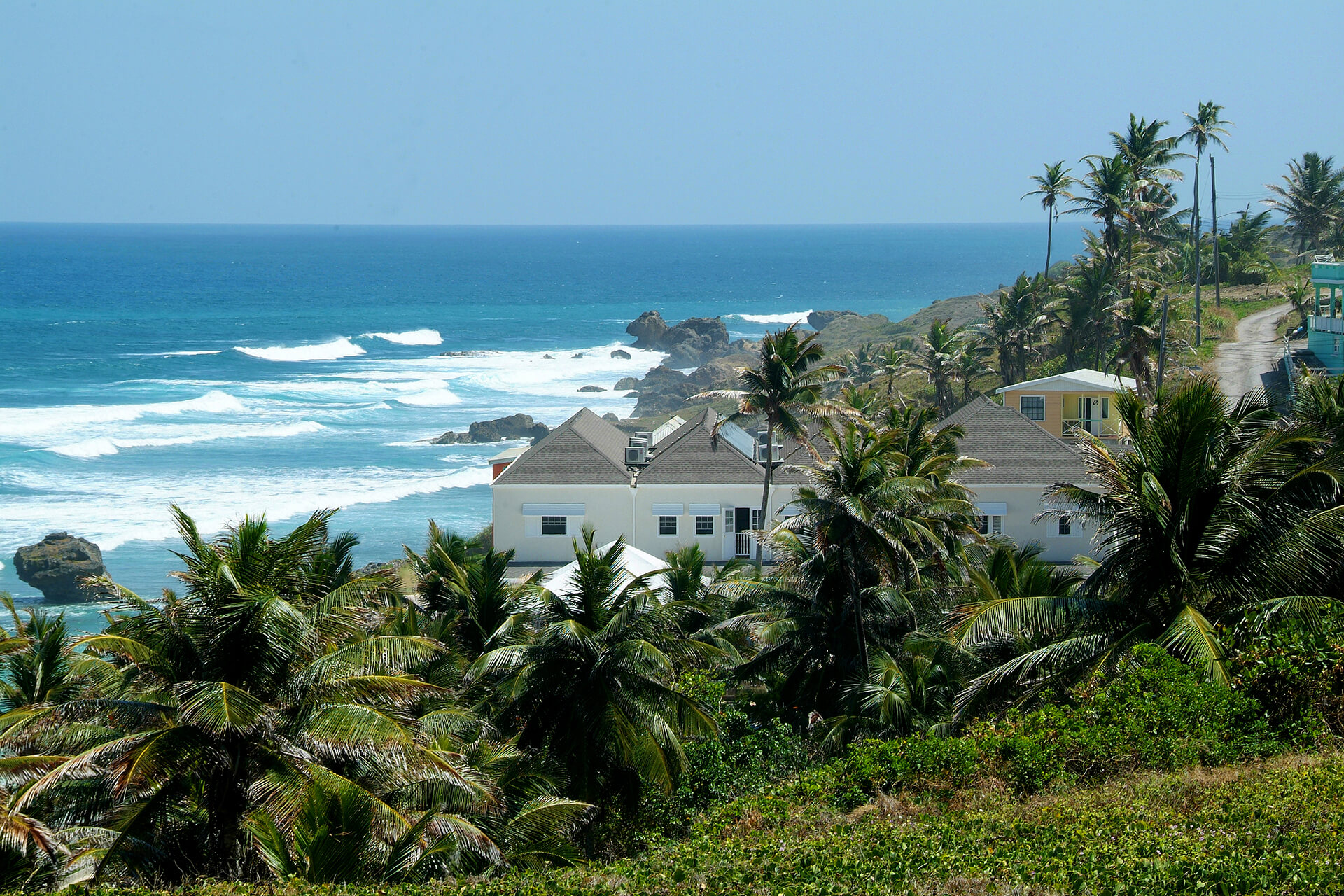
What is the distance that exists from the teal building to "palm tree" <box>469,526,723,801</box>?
108 feet

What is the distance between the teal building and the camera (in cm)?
4184

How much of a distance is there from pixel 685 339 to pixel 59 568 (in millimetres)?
74017

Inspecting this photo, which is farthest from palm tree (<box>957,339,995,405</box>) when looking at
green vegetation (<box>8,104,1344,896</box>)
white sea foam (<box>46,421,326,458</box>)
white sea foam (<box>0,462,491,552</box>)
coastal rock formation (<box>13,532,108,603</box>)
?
white sea foam (<box>46,421,326,458</box>)

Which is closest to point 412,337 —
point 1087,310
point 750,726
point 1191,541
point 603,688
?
point 1087,310

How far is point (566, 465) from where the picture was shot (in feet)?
118

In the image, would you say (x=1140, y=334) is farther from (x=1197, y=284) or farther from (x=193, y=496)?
(x=193, y=496)

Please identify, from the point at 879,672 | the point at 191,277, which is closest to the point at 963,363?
the point at 879,672

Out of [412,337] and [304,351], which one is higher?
[412,337]

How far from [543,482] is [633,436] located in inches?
239

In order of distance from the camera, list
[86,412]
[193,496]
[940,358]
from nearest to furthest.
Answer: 1. [940,358]
2. [193,496]
3. [86,412]

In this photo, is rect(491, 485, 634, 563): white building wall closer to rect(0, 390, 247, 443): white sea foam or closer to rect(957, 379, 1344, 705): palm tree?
rect(957, 379, 1344, 705): palm tree

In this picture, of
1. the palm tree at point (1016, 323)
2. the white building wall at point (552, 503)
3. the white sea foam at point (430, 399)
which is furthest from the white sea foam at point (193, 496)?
the palm tree at point (1016, 323)

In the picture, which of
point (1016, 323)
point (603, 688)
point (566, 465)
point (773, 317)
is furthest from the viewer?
point (773, 317)

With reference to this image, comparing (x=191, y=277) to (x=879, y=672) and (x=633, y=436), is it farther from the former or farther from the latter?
(x=879, y=672)
